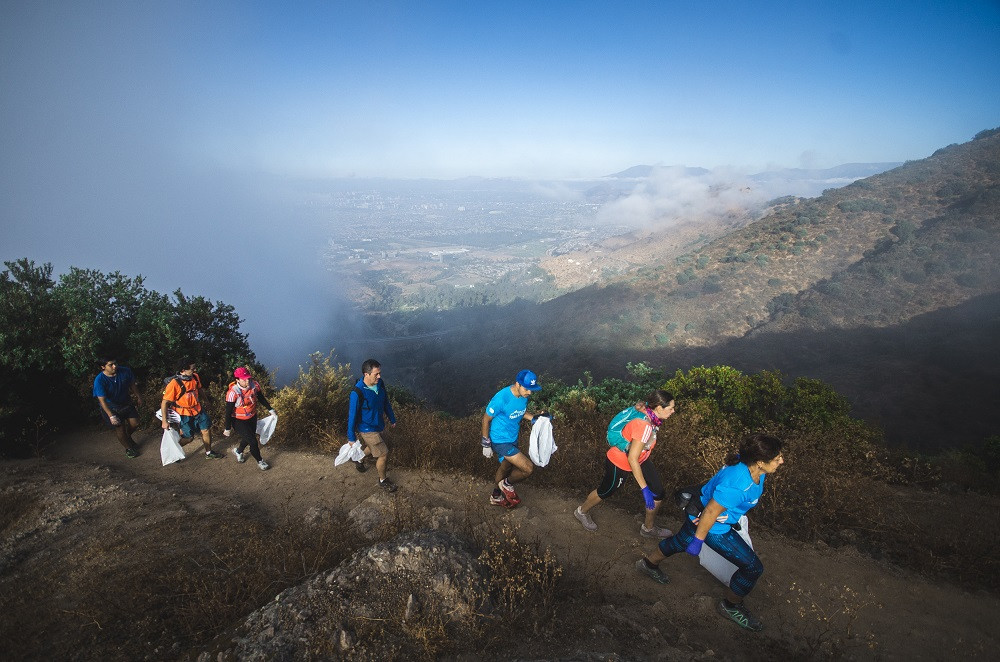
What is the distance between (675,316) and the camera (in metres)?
35.5

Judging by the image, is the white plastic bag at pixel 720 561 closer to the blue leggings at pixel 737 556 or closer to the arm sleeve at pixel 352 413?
the blue leggings at pixel 737 556

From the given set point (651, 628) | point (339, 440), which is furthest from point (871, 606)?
point (339, 440)

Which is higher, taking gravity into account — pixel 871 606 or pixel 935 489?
pixel 871 606

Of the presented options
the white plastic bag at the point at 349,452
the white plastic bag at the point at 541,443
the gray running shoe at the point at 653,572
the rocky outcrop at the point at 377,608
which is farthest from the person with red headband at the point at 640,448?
the white plastic bag at the point at 349,452

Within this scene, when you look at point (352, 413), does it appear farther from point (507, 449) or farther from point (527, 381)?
point (527, 381)

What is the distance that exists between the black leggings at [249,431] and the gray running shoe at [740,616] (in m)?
6.14

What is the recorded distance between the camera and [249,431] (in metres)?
6.23

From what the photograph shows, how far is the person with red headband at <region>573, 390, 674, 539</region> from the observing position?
157 inches

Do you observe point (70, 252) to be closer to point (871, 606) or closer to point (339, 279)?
point (339, 279)

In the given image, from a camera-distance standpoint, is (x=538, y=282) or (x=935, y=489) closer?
(x=935, y=489)

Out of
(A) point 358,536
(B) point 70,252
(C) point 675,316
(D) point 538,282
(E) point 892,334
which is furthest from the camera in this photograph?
(B) point 70,252

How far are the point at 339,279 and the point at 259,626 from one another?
383 ft

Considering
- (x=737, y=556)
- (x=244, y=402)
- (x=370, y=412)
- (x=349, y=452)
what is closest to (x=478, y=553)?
(x=737, y=556)

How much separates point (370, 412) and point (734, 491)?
157 inches
